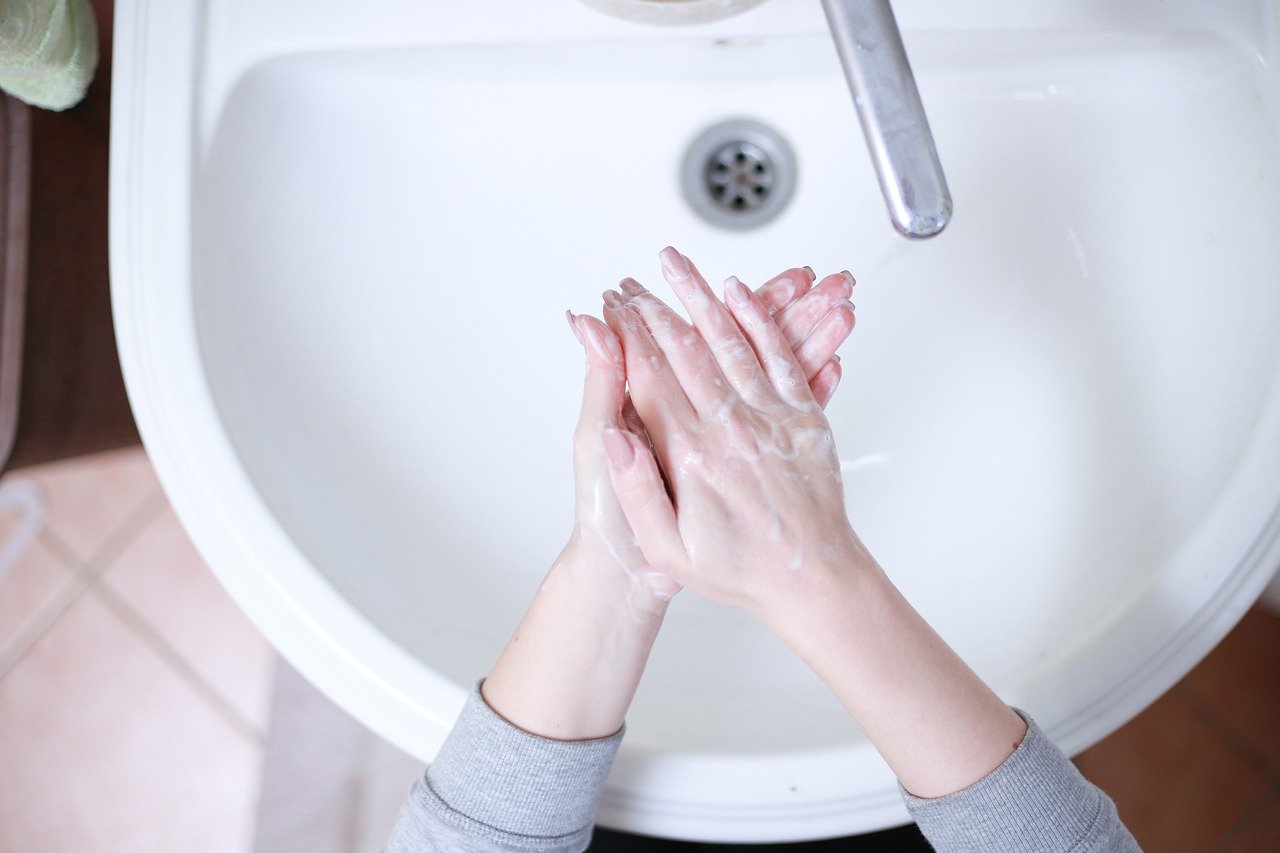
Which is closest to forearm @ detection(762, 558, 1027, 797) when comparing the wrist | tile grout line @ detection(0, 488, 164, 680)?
the wrist

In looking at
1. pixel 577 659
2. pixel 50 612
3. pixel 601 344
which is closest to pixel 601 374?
pixel 601 344

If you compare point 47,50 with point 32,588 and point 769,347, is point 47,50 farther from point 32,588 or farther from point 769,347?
point 32,588

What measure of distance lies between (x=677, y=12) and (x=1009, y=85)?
0.61 ft

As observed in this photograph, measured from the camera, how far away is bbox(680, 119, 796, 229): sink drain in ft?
1.73

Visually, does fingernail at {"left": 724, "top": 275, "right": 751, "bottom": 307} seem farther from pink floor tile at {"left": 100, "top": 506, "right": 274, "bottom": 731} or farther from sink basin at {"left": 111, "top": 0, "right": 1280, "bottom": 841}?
pink floor tile at {"left": 100, "top": 506, "right": 274, "bottom": 731}

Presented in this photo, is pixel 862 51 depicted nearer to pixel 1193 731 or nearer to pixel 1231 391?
pixel 1231 391

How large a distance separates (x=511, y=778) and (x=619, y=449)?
6.5 inches

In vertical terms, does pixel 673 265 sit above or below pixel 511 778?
above

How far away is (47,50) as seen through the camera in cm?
47

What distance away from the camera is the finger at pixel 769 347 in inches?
16.6

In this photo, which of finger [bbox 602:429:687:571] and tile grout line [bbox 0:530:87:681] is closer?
finger [bbox 602:429:687:571]

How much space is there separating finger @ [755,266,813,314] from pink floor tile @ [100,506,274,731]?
31.5 inches

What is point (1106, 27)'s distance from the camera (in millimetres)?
461

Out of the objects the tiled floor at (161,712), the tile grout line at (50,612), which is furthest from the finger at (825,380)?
the tile grout line at (50,612)
